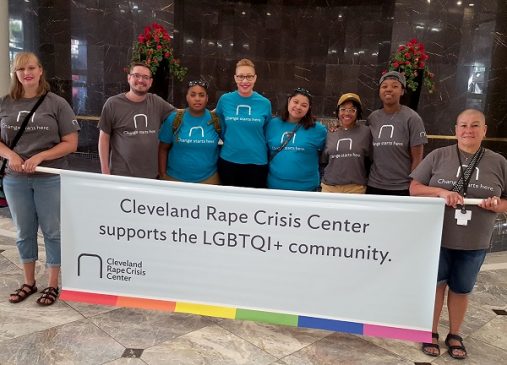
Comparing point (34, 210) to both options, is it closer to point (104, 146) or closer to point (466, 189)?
point (104, 146)

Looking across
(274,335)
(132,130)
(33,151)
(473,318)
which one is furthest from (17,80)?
(473,318)

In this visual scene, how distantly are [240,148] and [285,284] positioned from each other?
3.60ft

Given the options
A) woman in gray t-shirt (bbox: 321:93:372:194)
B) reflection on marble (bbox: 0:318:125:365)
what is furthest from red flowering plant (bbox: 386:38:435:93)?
reflection on marble (bbox: 0:318:125:365)

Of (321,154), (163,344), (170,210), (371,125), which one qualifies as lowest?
(163,344)

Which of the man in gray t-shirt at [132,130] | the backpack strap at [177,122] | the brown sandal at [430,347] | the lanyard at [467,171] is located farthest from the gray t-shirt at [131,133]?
the brown sandal at [430,347]

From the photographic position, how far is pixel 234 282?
9.54 feet

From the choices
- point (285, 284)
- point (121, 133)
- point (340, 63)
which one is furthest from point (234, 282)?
point (340, 63)

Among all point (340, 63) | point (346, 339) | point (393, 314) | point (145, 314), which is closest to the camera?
point (393, 314)

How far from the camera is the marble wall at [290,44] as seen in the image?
8703 mm

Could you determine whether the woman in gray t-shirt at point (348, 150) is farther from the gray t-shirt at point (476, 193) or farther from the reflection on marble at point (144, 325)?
the reflection on marble at point (144, 325)

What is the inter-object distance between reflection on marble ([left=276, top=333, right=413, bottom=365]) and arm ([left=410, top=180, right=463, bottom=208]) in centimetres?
101

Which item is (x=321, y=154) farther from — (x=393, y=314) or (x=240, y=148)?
(x=393, y=314)

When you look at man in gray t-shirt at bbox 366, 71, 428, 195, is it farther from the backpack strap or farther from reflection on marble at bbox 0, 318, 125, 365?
reflection on marble at bbox 0, 318, 125, 365

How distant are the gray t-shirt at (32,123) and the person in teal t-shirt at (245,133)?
117 centimetres
